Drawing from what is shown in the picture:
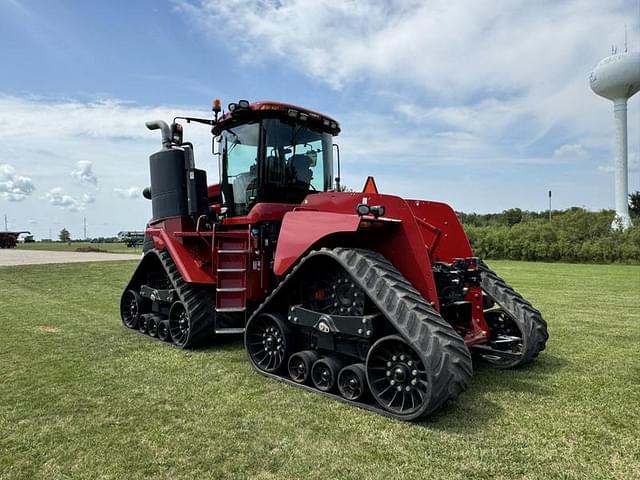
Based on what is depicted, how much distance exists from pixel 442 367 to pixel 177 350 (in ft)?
13.1

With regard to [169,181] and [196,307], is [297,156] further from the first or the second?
[196,307]

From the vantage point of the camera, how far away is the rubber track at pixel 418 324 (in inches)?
144

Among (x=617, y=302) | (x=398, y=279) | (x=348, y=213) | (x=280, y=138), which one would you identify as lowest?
(x=617, y=302)

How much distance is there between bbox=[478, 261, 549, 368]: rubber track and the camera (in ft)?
17.4

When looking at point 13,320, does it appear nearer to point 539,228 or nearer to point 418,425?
point 418,425

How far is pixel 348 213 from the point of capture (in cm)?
484

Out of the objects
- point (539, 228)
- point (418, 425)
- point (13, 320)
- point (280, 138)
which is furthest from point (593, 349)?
point (539, 228)

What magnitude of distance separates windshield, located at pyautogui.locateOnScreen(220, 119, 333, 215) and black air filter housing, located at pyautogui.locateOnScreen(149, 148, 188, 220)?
2.33 ft

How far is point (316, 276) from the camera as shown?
4906 mm

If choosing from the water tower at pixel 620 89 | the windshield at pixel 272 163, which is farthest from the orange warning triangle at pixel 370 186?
the water tower at pixel 620 89

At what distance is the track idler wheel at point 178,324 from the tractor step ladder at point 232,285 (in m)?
0.80

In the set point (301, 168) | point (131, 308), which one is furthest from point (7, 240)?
point (301, 168)

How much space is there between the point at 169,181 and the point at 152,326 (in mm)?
2212

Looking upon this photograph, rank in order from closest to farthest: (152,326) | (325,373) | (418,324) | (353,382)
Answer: (418,324)
(353,382)
(325,373)
(152,326)
